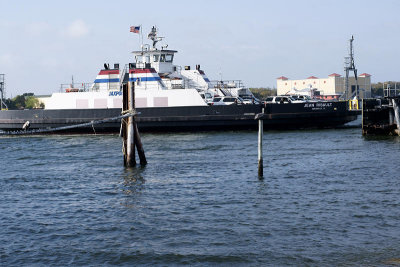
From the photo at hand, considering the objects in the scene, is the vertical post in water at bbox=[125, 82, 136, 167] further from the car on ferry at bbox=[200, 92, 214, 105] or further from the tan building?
the tan building

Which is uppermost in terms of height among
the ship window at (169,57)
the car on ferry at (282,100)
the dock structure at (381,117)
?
the ship window at (169,57)

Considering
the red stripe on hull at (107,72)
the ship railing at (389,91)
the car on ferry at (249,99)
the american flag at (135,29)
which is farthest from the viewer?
the american flag at (135,29)

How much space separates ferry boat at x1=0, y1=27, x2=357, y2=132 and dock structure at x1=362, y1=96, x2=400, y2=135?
2.58 meters

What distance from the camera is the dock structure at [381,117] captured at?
3312 centimetres

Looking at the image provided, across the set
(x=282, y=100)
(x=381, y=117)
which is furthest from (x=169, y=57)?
(x=381, y=117)

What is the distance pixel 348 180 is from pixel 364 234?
6594mm

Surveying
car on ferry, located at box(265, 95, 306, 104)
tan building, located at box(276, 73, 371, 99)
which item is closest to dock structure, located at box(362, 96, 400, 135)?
car on ferry, located at box(265, 95, 306, 104)

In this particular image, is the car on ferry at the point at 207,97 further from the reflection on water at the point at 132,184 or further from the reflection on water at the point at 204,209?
the reflection on water at the point at 132,184

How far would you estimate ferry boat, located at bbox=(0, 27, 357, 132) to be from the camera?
35.4 meters

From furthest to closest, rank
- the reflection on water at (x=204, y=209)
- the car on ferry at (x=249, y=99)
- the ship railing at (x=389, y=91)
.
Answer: the car on ferry at (x=249, y=99)
the ship railing at (x=389, y=91)
the reflection on water at (x=204, y=209)

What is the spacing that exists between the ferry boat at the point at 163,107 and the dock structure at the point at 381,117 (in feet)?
8.45

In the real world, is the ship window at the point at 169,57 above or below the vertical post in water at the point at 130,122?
above

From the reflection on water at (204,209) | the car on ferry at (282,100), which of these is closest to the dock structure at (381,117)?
the car on ferry at (282,100)

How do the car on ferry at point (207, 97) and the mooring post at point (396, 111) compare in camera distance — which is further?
the car on ferry at point (207, 97)
